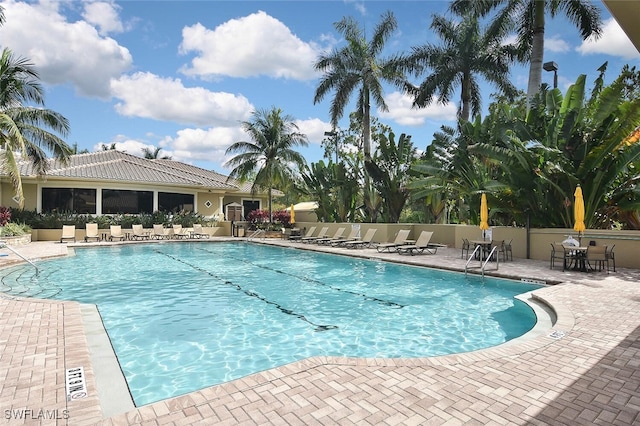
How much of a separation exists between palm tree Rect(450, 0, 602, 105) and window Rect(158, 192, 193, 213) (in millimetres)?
22445

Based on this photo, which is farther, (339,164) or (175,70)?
(339,164)

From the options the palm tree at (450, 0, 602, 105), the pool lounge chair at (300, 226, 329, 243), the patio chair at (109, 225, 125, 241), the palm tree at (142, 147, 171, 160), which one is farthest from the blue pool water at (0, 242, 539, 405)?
the palm tree at (142, 147, 171, 160)

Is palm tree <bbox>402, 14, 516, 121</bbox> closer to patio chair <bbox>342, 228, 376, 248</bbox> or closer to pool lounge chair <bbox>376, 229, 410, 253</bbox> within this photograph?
pool lounge chair <bbox>376, 229, 410, 253</bbox>

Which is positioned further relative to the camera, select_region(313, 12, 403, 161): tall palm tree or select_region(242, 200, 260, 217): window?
select_region(242, 200, 260, 217): window

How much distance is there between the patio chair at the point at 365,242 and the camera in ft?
64.5

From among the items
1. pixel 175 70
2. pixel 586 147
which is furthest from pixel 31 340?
pixel 175 70

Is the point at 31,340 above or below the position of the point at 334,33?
below

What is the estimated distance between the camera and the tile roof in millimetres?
24109

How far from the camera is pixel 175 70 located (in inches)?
870

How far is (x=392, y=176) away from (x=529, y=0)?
10151mm

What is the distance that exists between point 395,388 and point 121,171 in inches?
1088

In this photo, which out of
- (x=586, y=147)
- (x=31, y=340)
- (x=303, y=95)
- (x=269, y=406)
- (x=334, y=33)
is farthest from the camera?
(x=303, y=95)

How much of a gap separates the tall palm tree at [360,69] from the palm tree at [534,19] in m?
5.52

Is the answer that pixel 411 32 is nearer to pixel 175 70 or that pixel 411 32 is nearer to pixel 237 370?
pixel 175 70
